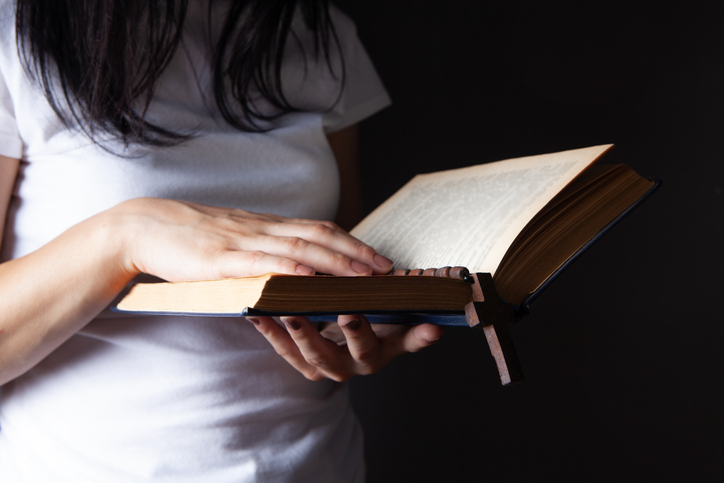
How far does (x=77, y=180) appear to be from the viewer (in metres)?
0.67

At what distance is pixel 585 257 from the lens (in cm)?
141

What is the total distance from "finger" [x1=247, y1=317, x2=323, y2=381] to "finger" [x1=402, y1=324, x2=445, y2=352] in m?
0.14

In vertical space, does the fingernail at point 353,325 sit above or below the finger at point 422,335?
above

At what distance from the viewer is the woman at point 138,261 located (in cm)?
56

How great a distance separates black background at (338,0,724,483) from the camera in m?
1.33

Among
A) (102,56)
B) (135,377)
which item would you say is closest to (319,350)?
(135,377)

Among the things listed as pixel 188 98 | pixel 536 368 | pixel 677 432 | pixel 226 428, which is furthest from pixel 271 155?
pixel 677 432

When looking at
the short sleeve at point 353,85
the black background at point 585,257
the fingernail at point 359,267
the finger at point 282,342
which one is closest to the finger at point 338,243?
the fingernail at point 359,267

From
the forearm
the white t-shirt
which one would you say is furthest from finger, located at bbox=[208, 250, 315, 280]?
the white t-shirt

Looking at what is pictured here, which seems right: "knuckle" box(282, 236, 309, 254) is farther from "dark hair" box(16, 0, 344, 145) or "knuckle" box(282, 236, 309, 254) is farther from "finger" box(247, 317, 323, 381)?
"dark hair" box(16, 0, 344, 145)

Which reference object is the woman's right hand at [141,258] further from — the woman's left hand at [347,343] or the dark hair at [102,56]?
the dark hair at [102,56]

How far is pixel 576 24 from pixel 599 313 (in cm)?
78

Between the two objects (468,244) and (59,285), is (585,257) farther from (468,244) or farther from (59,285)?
(59,285)

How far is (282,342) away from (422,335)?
0.17 metres
